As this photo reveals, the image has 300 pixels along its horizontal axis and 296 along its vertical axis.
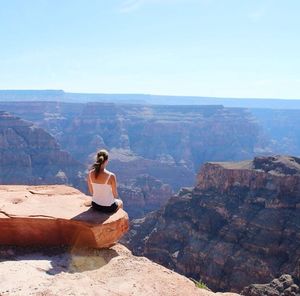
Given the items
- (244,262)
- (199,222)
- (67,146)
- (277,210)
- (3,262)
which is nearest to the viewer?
(3,262)

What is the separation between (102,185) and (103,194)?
0.20 metres

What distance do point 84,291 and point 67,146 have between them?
140 m

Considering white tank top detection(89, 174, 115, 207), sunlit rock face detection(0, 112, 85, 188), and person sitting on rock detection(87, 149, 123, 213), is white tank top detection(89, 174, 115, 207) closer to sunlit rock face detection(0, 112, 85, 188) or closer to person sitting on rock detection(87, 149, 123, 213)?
person sitting on rock detection(87, 149, 123, 213)

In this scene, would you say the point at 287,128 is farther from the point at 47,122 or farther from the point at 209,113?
the point at 47,122

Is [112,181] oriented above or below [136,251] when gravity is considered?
above

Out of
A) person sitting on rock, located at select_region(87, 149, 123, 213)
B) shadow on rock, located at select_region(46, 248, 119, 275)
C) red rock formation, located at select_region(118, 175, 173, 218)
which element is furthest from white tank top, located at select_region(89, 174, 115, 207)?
red rock formation, located at select_region(118, 175, 173, 218)

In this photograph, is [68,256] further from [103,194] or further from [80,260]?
[103,194]

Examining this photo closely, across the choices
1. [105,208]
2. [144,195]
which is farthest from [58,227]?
[144,195]

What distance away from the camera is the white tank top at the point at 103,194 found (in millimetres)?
9234

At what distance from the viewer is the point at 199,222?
165 ft

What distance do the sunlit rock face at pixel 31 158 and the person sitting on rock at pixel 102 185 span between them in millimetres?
83666

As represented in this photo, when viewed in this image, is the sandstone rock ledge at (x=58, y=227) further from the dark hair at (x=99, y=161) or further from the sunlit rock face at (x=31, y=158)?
the sunlit rock face at (x=31, y=158)

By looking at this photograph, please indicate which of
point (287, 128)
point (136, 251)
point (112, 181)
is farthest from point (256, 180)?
point (287, 128)

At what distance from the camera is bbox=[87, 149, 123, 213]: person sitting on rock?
9156 millimetres
